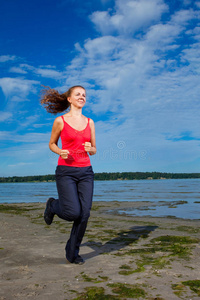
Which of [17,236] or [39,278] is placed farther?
[17,236]

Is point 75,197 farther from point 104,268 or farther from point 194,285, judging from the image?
point 194,285

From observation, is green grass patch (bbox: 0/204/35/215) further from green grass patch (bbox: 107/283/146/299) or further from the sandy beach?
green grass patch (bbox: 107/283/146/299)

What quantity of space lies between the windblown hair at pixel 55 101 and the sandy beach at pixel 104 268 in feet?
8.94

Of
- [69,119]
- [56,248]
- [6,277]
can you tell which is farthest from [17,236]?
[69,119]

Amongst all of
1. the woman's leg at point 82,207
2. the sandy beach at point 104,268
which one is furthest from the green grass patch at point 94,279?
the woman's leg at point 82,207

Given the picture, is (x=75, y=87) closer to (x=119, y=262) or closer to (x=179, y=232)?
(x=119, y=262)

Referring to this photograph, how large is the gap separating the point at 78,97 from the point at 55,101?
601 millimetres

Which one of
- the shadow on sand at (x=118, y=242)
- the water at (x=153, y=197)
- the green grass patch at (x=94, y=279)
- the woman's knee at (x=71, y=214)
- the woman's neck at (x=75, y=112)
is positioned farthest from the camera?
the water at (x=153, y=197)

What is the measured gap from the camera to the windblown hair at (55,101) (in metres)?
5.07

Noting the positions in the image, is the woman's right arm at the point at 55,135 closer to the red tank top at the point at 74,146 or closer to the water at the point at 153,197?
the red tank top at the point at 74,146

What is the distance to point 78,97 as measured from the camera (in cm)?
475

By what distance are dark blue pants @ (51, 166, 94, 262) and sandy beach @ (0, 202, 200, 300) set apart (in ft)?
1.54

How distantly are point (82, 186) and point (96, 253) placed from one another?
1574 millimetres

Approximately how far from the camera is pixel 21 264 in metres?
4.49
